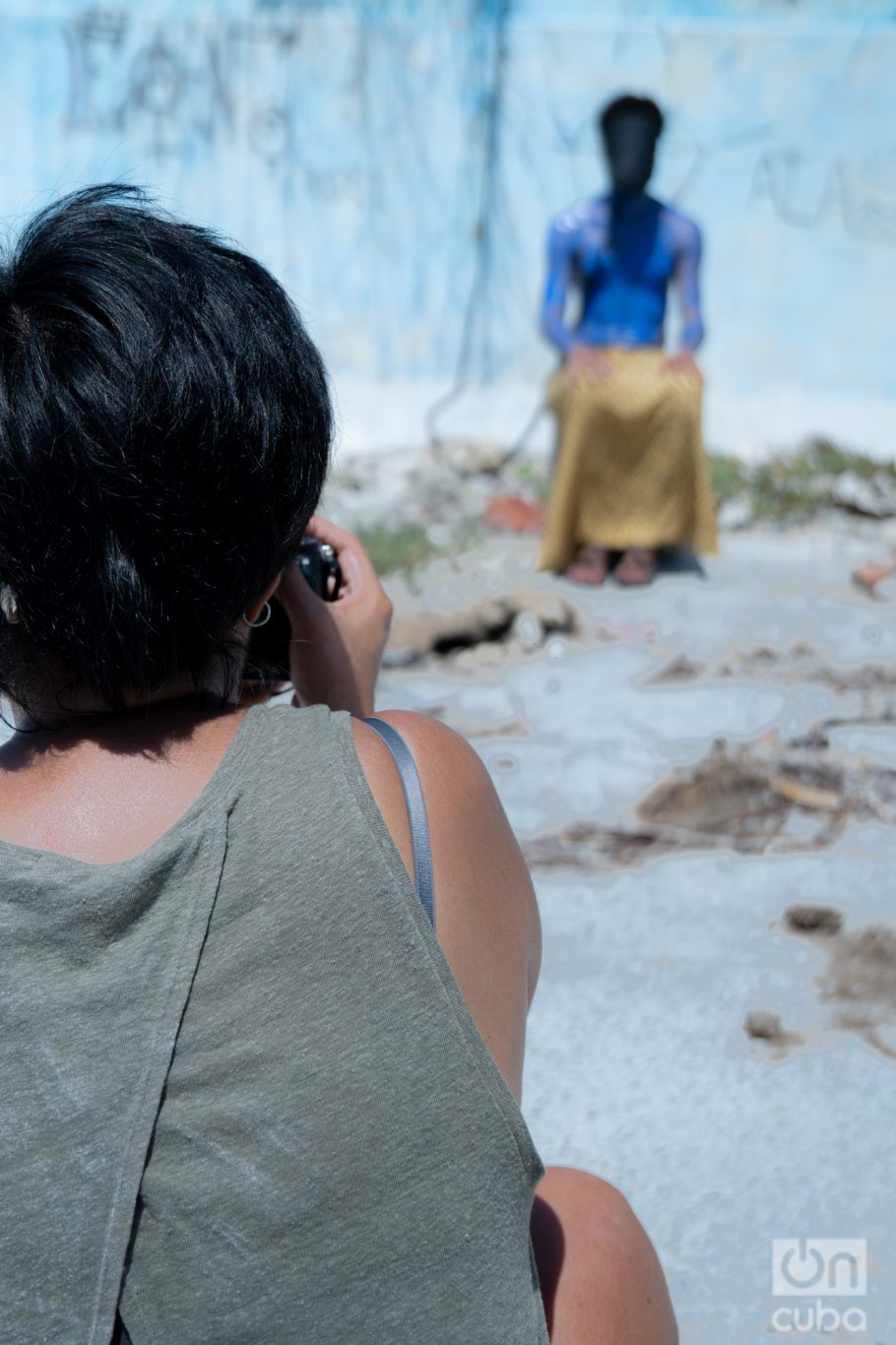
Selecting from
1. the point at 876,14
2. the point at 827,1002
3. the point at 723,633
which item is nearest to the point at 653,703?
the point at 723,633

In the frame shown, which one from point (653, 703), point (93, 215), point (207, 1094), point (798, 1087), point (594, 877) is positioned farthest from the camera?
point (653, 703)

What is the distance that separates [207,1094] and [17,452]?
47 centimetres

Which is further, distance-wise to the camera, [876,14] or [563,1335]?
[876,14]

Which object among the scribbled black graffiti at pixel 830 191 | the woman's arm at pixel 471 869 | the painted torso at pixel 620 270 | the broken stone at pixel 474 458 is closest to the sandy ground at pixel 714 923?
the woman's arm at pixel 471 869

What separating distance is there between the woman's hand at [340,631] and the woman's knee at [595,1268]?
55 cm

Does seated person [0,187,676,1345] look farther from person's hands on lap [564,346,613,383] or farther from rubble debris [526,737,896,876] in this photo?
person's hands on lap [564,346,613,383]

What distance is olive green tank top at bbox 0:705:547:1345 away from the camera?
860mm

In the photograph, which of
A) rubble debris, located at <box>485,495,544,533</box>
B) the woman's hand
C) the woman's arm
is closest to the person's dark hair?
the woman's arm

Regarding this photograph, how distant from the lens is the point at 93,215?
0.98 m

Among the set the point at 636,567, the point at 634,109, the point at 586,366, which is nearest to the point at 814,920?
the point at 636,567

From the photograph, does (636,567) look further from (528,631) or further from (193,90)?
(193,90)

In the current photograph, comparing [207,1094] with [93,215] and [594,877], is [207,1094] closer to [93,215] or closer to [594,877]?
[93,215]

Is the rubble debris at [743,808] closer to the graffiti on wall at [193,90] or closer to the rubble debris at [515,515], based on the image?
the rubble debris at [515,515]

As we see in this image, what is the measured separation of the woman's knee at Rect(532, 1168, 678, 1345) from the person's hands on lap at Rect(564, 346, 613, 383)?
166 inches
